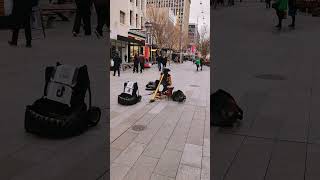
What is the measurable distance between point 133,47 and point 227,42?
2.32 meters

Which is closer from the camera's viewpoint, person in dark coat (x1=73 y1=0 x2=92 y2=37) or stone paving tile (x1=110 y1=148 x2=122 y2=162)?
stone paving tile (x1=110 y1=148 x2=122 y2=162)

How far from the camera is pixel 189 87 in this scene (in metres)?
6.92

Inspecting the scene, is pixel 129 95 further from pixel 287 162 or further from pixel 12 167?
pixel 287 162

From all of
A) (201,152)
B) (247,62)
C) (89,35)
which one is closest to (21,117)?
(89,35)

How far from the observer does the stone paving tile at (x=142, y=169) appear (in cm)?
284

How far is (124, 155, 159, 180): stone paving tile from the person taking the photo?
2.84 metres

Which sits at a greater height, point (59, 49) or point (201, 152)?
point (59, 49)

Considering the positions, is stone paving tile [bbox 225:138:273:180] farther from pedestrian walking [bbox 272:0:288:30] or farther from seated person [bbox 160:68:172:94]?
pedestrian walking [bbox 272:0:288:30]

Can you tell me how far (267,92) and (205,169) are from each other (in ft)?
8.33

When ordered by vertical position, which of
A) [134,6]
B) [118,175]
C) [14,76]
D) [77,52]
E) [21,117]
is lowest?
[118,175]

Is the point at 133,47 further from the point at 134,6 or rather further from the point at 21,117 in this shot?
the point at 21,117

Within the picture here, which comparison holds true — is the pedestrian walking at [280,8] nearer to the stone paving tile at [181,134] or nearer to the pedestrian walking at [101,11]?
the stone paving tile at [181,134]

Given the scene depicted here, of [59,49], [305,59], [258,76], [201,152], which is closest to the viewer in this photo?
[201,152]

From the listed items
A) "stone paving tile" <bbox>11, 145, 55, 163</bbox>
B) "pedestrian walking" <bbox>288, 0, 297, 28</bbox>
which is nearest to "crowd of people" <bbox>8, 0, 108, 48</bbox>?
"stone paving tile" <bbox>11, 145, 55, 163</bbox>
